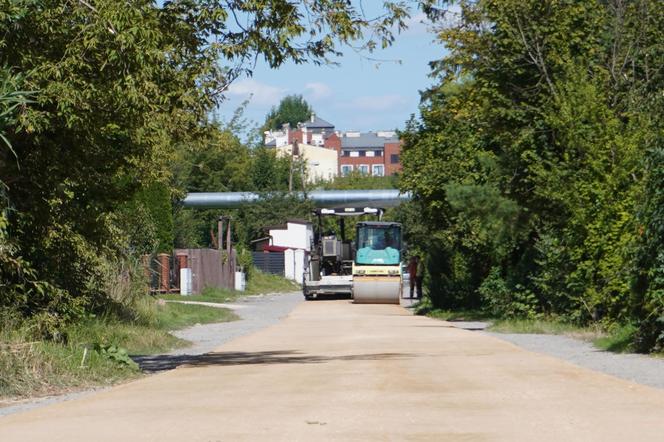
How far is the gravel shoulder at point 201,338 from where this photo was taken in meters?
14.1

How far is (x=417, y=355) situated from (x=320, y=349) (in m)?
3.01

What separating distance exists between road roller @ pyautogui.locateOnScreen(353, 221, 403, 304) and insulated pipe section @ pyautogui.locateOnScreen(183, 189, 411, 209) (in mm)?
25915

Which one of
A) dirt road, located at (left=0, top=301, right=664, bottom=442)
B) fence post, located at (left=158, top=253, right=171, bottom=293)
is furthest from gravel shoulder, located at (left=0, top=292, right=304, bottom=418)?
fence post, located at (left=158, top=253, right=171, bottom=293)

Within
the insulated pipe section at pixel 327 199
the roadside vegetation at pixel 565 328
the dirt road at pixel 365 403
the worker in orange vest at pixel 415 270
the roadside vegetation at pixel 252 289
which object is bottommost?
the dirt road at pixel 365 403

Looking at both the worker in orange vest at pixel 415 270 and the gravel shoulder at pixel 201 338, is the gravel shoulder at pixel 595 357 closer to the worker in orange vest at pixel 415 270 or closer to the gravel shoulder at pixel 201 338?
the gravel shoulder at pixel 201 338

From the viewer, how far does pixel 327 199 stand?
94562 mm

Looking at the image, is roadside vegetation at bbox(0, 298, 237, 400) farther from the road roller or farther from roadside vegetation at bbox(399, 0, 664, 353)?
the road roller

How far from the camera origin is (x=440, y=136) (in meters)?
42.6

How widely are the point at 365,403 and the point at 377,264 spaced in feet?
126

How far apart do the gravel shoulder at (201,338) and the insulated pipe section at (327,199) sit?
3293 cm

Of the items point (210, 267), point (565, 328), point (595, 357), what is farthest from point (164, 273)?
point (595, 357)

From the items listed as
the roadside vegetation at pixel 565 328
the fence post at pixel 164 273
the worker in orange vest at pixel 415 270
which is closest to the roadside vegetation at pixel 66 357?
the roadside vegetation at pixel 565 328

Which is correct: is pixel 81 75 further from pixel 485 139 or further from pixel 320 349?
pixel 485 139

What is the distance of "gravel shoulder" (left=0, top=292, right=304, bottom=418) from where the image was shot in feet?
46.3
